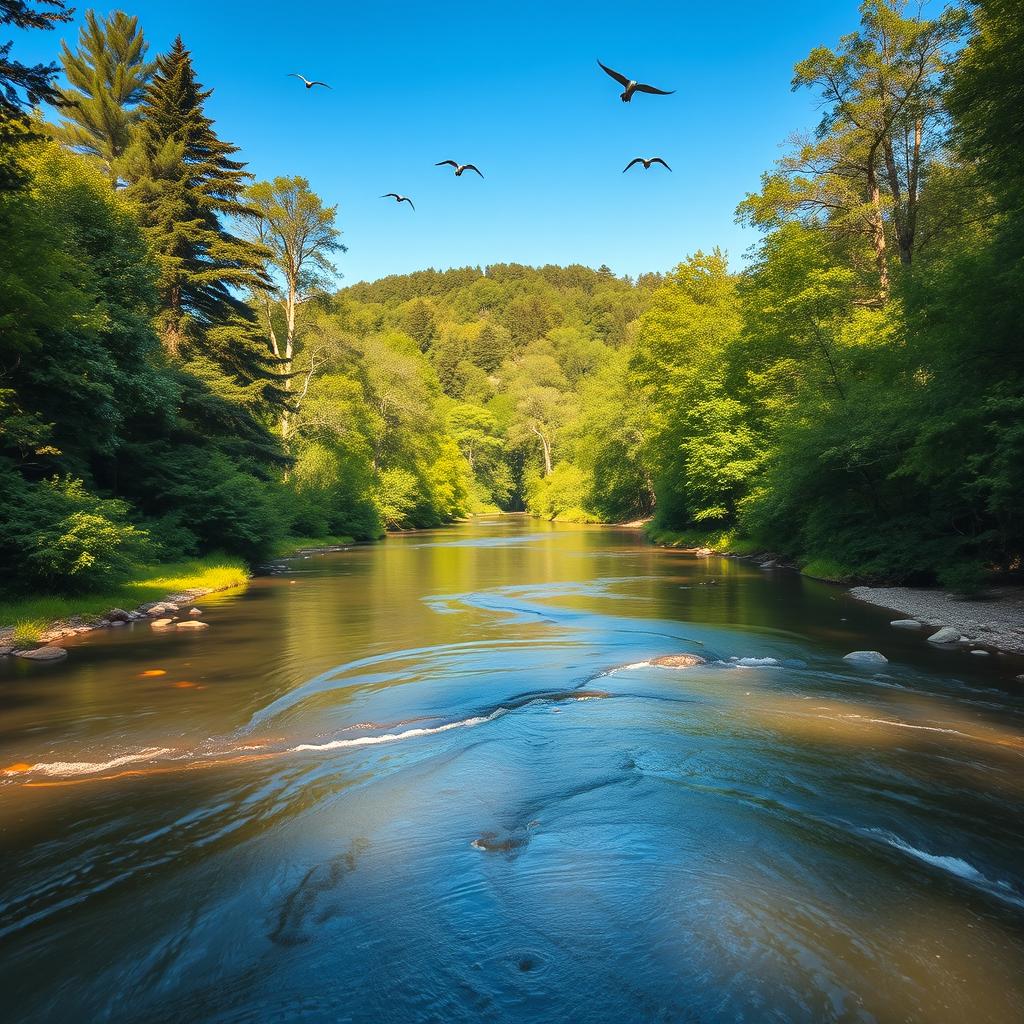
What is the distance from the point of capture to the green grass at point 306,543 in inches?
1384

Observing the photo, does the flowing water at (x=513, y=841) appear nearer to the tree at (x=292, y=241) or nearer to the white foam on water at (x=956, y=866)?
the white foam on water at (x=956, y=866)

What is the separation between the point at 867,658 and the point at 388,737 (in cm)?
819

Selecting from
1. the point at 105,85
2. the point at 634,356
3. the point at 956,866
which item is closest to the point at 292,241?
the point at 105,85

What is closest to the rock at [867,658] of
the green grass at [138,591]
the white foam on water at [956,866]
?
the white foam on water at [956,866]

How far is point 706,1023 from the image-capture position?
3650 millimetres

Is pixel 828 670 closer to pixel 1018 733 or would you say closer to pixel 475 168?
pixel 1018 733

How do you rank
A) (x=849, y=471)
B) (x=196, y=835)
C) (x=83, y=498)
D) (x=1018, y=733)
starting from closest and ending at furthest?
(x=196, y=835) < (x=1018, y=733) < (x=83, y=498) < (x=849, y=471)

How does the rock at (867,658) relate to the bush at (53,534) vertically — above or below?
below

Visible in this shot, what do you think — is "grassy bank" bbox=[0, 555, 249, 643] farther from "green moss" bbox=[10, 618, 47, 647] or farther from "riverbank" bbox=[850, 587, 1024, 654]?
"riverbank" bbox=[850, 587, 1024, 654]

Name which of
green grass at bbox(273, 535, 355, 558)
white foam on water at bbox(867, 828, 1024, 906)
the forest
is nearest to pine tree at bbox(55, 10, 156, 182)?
the forest

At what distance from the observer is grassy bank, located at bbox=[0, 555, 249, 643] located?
13897mm

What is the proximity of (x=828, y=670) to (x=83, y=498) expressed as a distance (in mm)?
15353

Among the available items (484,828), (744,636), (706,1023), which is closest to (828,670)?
(744,636)

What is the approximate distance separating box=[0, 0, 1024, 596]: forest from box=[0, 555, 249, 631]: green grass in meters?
0.53
